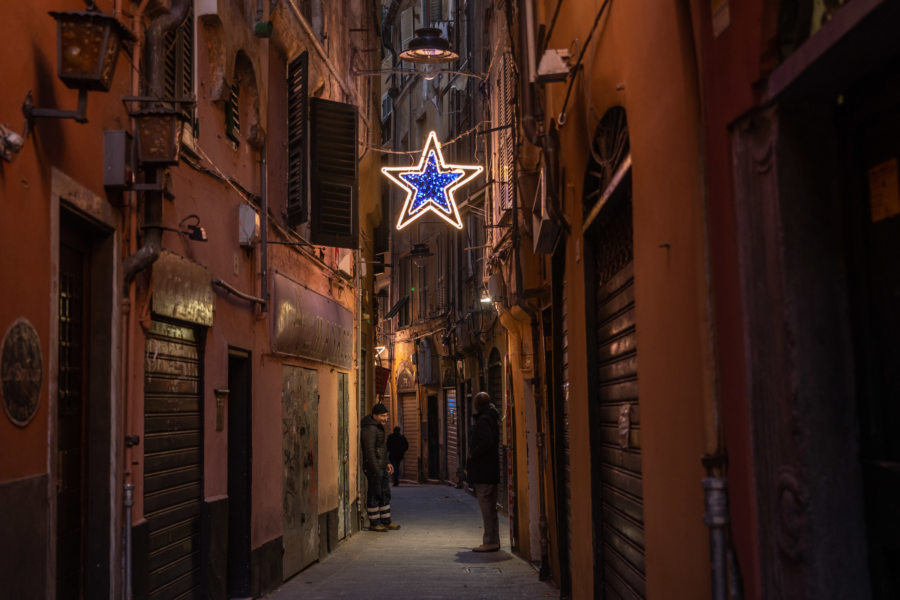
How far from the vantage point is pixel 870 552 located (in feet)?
9.78

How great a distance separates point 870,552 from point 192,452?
21.8 ft

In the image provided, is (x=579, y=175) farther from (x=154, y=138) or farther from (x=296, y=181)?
(x=296, y=181)

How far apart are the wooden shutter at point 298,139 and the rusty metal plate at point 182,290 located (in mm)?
3160

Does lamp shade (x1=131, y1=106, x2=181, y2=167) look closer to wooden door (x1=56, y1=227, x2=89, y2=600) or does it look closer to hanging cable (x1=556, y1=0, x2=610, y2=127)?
wooden door (x1=56, y1=227, x2=89, y2=600)

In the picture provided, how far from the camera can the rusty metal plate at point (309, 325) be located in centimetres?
1131

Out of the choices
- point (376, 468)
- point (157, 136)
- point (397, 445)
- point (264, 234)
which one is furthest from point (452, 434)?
point (157, 136)

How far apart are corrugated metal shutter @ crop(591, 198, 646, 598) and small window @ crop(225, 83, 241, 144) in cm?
406

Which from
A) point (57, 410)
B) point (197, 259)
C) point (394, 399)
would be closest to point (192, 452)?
point (197, 259)

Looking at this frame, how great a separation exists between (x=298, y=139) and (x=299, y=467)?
388cm

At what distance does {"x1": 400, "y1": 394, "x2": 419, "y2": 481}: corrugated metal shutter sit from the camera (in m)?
33.2

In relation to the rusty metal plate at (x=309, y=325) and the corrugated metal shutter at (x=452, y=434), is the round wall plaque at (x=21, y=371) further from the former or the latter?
the corrugated metal shutter at (x=452, y=434)

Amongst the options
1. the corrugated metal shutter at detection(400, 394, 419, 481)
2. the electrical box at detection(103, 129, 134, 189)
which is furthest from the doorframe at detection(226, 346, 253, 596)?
the corrugated metal shutter at detection(400, 394, 419, 481)

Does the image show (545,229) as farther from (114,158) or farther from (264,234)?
(114,158)

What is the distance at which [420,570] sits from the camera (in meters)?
11.8
